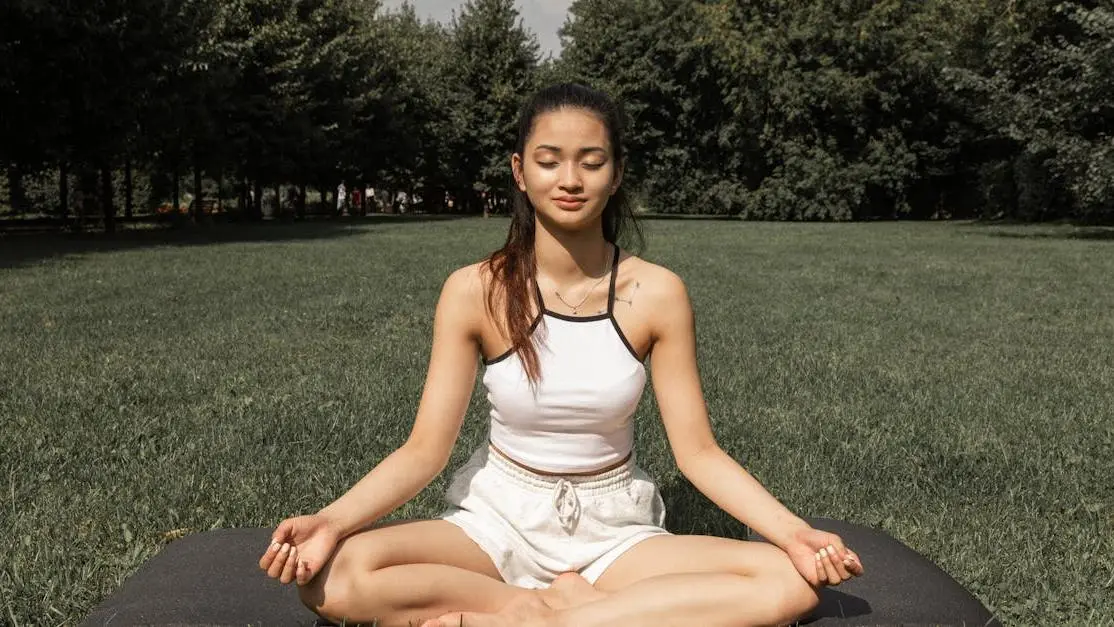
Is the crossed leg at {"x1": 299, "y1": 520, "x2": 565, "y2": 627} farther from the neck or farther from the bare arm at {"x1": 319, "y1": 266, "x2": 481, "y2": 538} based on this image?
the neck

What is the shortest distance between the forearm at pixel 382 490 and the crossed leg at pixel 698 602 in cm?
36

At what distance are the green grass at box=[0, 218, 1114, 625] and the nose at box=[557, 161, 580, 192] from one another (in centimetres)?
210

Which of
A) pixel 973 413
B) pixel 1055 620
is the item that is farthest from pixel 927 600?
pixel 973 413

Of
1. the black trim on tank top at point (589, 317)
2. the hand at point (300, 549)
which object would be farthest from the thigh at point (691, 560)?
the hand at point (300, 549)

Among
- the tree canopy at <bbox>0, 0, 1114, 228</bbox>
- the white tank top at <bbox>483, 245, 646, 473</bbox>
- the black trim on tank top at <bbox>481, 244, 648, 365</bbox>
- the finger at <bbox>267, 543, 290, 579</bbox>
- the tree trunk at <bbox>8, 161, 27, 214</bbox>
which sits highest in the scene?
the tree canopy at <bbox>0, 0, 1114, 228</bbox>

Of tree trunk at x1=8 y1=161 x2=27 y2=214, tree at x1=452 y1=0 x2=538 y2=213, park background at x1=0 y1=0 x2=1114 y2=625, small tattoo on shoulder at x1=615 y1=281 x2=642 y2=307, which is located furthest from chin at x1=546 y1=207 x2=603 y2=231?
tree trunk at x1=8 y1=161 x2=27 y2=214

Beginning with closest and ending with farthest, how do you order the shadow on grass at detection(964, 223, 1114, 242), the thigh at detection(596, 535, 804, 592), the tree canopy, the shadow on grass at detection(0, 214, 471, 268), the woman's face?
the thigh at detection(596, 535, 804, 592)
the woman's face
the shadow on grass at detection(0, 214, 471, 268)
the tree canopy
the shadow on grass at detection(964, 223, 1114, 242)

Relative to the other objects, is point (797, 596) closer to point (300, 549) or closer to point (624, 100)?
point (300, 549)

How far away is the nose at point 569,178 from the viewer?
294 centimetres

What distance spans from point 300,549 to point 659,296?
137 centimetres

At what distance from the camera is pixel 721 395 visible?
7207 mm

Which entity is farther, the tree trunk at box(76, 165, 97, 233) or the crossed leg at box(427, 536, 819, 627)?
the tree trunk at box(76, 165, 97, 233)

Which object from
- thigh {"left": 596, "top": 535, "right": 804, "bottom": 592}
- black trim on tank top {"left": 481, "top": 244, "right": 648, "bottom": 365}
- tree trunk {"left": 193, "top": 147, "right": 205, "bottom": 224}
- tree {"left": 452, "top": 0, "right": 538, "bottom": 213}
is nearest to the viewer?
thigh {"left": 596, "top": 535, "right": 804, "bottom": 592}

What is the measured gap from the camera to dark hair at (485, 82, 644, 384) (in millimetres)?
3021
